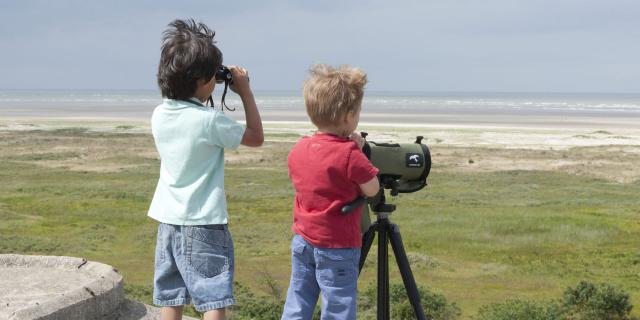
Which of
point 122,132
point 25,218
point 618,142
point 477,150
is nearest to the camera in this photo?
point 25,218

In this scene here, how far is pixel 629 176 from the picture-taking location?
2755 cm

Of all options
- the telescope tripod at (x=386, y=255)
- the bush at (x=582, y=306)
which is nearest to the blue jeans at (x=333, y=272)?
the telescope tripod at (x=386, y=255)

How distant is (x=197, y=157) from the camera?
12.5ft

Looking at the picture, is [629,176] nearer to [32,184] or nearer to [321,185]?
[32,184]

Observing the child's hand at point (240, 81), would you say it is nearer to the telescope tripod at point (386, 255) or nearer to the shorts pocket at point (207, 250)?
the shorts pocket at point (207, 250)

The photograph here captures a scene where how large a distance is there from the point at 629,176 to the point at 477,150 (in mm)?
10600

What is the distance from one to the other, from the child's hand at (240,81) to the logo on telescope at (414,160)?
2.73ft

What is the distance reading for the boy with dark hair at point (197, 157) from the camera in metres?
3.74

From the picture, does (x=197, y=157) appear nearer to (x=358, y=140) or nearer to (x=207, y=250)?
(x=207, y=250)

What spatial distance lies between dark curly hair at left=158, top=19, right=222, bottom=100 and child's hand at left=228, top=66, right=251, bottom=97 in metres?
0.08

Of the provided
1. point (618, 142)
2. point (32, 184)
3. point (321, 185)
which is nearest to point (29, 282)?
point (321, 185)

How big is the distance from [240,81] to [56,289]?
2.74 m

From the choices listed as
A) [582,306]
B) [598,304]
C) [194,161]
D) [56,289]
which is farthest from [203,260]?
[582,306]

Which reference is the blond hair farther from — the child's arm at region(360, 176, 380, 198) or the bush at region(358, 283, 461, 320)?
the bush at region(358, 283, 461, 320)
